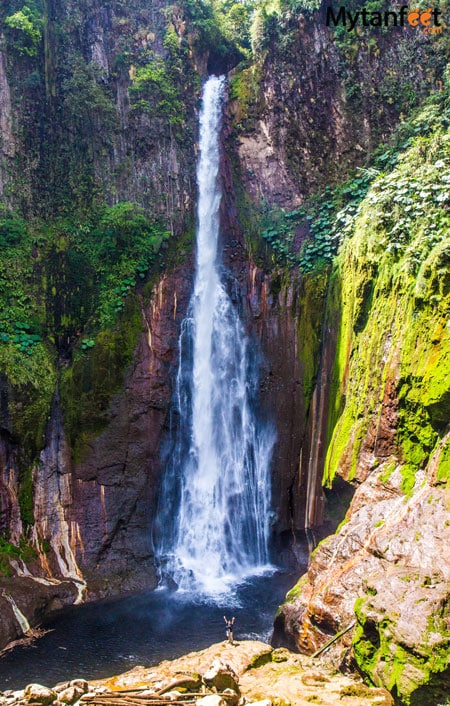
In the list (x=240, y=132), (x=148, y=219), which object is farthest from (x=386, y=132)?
(x=148, y=219)

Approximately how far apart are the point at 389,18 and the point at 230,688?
16937 mm

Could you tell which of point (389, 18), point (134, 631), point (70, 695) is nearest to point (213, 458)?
point (134, 631)

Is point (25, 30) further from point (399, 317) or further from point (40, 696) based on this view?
point (40, 696)

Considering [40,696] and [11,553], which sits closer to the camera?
[40,696]

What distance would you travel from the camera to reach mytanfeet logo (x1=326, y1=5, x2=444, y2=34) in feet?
49.2

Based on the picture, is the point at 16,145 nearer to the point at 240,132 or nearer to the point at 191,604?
the point at 240,132

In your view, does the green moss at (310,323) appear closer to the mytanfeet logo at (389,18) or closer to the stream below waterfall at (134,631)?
the stream below waterfall at (134,631)

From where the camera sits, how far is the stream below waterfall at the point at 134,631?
346 inches

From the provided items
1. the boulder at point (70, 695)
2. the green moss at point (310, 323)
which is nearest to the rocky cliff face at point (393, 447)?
the green moss at point (310, 323)

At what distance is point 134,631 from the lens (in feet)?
33.3

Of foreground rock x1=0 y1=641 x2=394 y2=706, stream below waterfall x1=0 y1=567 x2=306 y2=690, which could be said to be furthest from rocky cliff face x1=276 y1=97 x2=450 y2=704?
stream below waterfall x1=0 y1=567 x2=306 y2=690

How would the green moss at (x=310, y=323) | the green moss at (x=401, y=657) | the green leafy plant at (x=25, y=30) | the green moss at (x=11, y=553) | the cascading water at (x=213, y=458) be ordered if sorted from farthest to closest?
the green leafy plant at (x=25, y=30) < the green moss at (x=310, y=323) < the cascading water at (x=213, y=458) < the green moss at (x=11, y=553) < the green moss at (x=401, y=657)

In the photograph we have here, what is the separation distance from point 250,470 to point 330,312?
14.7 feet

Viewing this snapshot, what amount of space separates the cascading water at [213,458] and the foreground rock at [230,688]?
4.65 m
